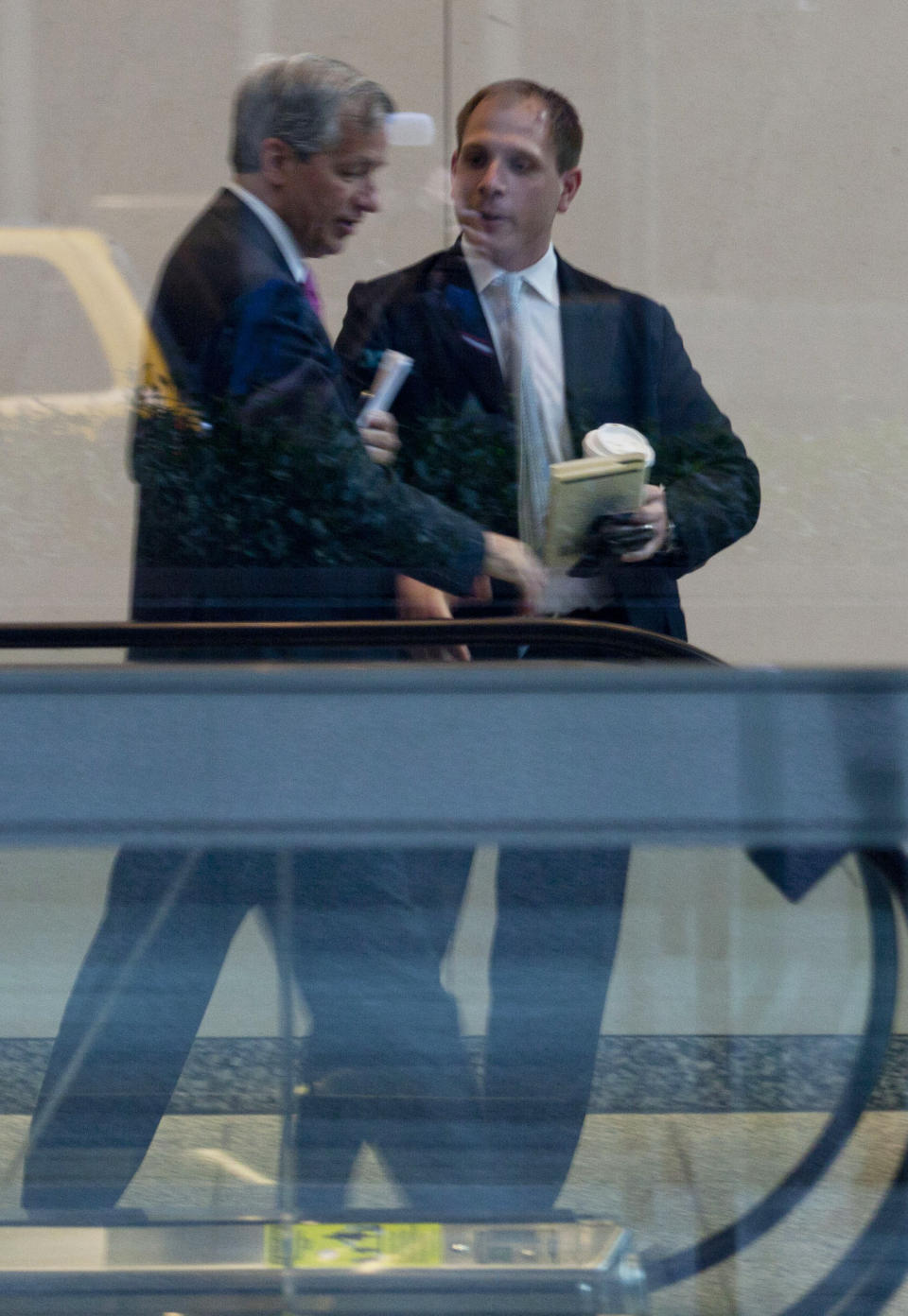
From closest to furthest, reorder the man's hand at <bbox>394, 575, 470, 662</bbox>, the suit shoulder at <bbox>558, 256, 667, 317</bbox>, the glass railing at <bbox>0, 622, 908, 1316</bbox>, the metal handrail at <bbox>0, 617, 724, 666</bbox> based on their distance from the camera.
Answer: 1. the glass railing at <bbox>0, 622, 908, 1316</bbox>
2. the metal handrail at <bbox>0, 617, 724, 666</bbox>
3. the man's hand at <bbox>394, 575, 470, 662</bbox>
4. the suit shoulder at <bbox>558, 256, 667, 317</bbox>

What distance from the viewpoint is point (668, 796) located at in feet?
4.04

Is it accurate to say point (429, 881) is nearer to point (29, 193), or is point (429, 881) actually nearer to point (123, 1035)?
point (123, 1035)

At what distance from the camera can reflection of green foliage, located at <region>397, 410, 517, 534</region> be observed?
217cm

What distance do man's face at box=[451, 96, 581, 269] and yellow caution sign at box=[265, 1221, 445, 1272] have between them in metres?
1.30

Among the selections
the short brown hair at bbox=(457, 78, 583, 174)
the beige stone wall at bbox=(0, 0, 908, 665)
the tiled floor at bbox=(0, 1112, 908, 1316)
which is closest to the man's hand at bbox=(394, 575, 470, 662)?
the beige stone wall at bbox=(0, 0, 908, 665)

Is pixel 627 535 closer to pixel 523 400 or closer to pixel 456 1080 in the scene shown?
pixel 523 400

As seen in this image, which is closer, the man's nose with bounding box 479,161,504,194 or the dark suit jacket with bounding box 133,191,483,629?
the dark suit jacket with bounding box 133,191,483,629

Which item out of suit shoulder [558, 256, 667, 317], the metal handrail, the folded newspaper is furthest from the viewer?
suit shoulder [558, 256, 667, 317]

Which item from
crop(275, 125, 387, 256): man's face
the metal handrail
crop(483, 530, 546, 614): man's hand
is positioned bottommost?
the metal handrail

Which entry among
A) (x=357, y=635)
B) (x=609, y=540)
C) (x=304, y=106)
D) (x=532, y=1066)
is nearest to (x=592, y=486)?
(x=609, y=540)

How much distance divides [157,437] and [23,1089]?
97 centimetres

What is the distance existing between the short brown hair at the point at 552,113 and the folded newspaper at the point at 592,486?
43 cm

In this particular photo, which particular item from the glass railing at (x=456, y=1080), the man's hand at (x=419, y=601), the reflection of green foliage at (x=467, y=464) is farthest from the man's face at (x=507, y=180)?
the glass railing at (x=456, y=1080)

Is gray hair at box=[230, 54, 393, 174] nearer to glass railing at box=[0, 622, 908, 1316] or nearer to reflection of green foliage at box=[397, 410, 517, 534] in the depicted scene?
reflection of green foliage at box=[397, 410, 517, 534]
